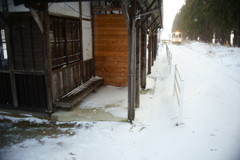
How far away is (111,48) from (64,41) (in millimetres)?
2535

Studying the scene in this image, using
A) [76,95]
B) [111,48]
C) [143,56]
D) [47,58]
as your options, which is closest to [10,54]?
[47,58]

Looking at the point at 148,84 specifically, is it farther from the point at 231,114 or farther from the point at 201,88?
the point at 231,114

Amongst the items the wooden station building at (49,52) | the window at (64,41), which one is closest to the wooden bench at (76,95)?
the wooden station building at (49,52)

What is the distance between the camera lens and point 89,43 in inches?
346

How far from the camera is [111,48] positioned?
9023mm

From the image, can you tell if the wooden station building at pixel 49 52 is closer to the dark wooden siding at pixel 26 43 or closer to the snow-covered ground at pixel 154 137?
the dark wooden siding at pixel 26 43

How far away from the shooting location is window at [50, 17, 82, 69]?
6289 millimetres

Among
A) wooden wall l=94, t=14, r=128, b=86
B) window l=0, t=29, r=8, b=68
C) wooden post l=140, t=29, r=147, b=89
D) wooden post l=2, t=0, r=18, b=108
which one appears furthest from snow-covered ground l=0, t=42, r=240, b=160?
window l=0, t=29, r=8, b=68

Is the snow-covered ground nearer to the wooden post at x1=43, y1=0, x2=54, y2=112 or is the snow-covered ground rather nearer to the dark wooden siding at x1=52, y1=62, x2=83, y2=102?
the dark wooden siding at x1=52, y1=62, x2=83, y2=102

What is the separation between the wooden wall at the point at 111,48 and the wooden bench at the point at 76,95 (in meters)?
0.65

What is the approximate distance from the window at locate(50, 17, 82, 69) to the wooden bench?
97 cm

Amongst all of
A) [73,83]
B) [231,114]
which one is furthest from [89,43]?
[231,114]

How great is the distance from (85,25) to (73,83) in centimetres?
235

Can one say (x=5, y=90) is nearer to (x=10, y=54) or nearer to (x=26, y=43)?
(x=10, y=54)
